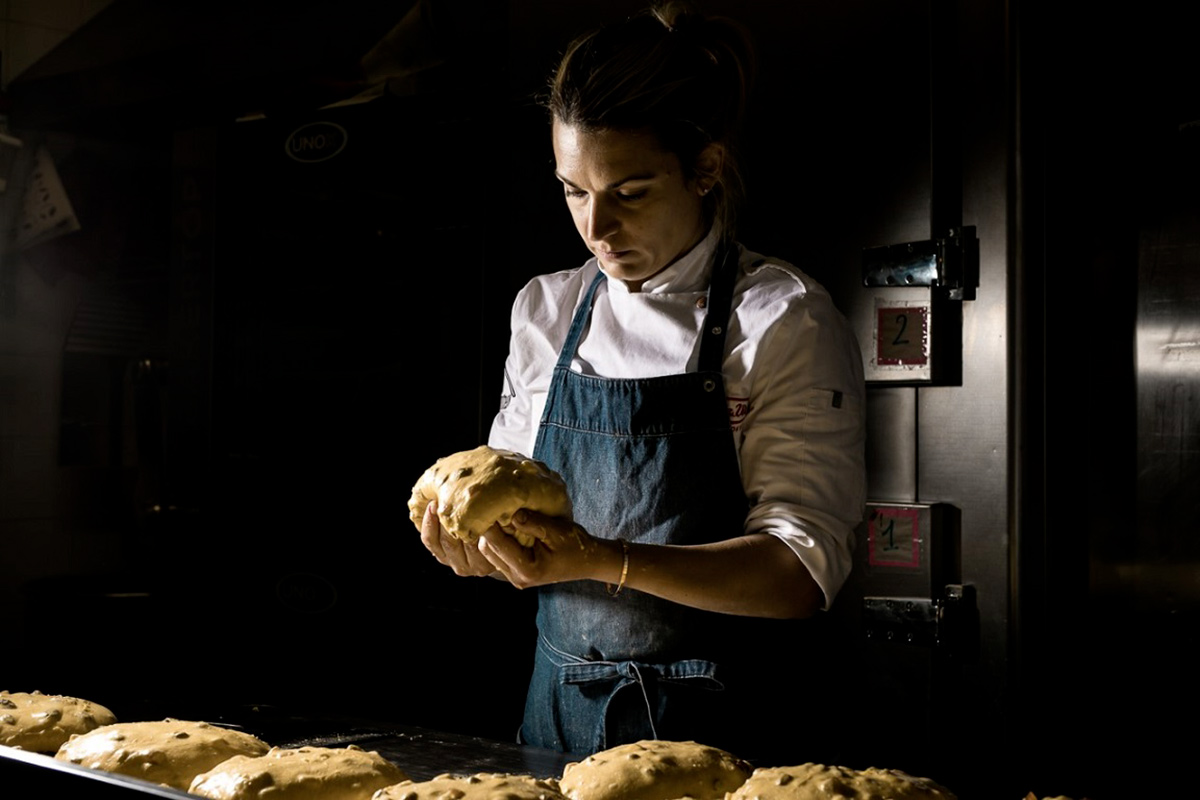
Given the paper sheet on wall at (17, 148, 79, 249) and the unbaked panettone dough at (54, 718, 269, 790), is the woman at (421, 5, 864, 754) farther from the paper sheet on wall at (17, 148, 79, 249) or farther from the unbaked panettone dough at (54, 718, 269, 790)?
the paper sheet on wall at (17, 148, 79, 249)

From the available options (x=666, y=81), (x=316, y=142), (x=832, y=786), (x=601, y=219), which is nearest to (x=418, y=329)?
(x=316, y=142)

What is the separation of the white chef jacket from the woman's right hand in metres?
0.43

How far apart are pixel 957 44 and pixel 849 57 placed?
0.75 feet

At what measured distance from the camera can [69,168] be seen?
3.88 m

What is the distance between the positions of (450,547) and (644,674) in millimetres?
388

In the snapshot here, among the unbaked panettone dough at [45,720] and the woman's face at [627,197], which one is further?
the woman's face at [627,197]

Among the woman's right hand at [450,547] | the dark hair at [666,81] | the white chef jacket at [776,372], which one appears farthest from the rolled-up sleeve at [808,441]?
the woman's right hand at [450,547]

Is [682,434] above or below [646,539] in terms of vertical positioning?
above

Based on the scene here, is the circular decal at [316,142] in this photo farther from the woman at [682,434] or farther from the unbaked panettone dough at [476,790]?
the unbaked panettone dough at [476,790]

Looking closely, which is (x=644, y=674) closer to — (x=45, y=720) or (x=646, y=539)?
(x=646, y=539)

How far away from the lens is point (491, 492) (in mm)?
1679

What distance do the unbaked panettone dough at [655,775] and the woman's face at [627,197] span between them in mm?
852

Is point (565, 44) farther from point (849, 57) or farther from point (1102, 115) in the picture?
point (1102, 115)

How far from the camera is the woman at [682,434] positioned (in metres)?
1.82
